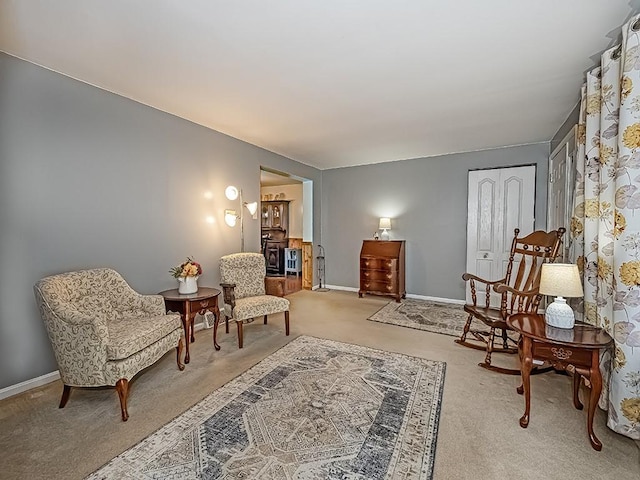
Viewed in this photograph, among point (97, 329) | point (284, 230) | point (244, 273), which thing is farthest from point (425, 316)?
point (284, 230)

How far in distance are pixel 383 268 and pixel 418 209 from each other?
1302 mm

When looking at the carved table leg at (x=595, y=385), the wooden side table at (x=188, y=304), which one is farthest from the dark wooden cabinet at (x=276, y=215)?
the carved table leg at (x=595, y=385)

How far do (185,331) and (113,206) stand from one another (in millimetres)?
1421

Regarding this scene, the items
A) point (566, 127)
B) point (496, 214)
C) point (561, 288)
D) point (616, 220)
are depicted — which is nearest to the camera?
point (616, 220)

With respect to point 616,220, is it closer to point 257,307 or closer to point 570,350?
point 570,350

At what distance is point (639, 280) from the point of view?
1.73m

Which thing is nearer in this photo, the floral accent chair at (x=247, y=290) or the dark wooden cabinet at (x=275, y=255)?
the floral accent chair at (x=247, y=290)

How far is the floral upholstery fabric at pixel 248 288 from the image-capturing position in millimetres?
3288

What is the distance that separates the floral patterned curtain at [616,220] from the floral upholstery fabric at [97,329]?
3.15 metres

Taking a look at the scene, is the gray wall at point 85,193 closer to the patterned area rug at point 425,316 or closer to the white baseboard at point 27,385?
the white baseboard at point 27,385

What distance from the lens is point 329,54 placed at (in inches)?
89.1

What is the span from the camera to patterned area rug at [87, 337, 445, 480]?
1591mm

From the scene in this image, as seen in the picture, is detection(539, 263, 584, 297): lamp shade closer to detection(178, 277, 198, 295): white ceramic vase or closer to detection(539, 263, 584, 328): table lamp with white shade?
detection(539, 263, 584, 328): table lamp with white shade

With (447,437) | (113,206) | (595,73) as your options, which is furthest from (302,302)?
(595,73)
